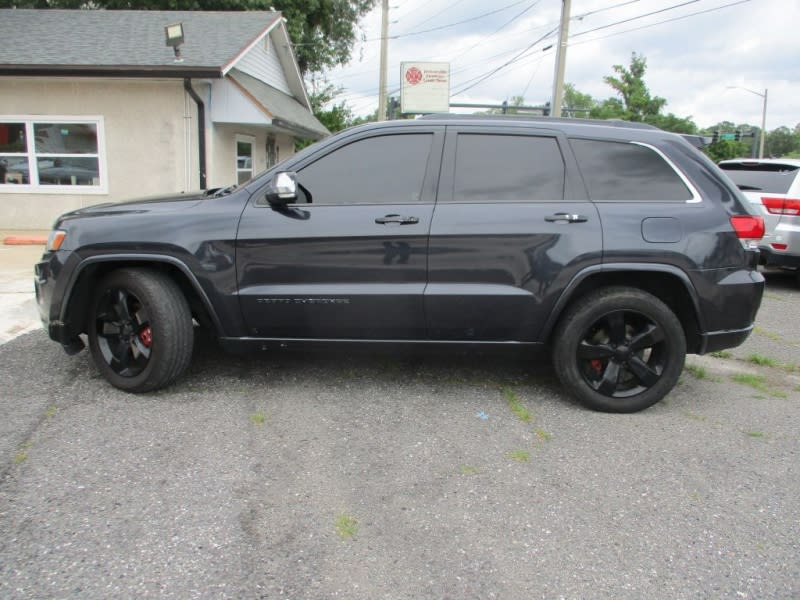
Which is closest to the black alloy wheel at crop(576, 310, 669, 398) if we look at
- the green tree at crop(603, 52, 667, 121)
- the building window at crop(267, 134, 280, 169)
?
the building window at crop(267, 134, 280, 169)

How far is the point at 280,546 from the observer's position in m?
2.55

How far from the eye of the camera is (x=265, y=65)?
16.2 metres

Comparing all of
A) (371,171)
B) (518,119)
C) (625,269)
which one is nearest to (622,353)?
(625,269)

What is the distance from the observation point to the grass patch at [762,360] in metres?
5.21

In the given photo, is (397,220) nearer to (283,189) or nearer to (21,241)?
(283,189)

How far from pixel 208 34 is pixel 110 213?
11722 millimetres

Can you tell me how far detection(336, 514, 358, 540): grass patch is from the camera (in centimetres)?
265

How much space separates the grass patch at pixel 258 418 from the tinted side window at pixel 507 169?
1.78 m

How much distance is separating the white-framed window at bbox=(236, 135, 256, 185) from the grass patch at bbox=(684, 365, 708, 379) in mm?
11516

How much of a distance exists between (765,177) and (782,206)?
1.87 feet

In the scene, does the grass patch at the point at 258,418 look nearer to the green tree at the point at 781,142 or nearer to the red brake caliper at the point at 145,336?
the red brake caliper at the point at 145,336

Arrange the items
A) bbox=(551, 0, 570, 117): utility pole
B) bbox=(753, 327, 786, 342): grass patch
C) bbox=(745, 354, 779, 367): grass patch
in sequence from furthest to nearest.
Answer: bbox=(551, 0, 570, 117): utility pole → bbox=(753, 327, 786, 342): grass patch → bbox=(745, 354, 779, 367): grass patch

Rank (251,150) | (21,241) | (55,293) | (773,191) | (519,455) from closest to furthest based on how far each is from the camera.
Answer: (519,455), (55,293), (773,191), (21,241), (251,150)

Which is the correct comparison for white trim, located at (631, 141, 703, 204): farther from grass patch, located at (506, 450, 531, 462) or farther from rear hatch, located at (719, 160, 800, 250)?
rear hatch, located at (719, 160, 800, 250)
